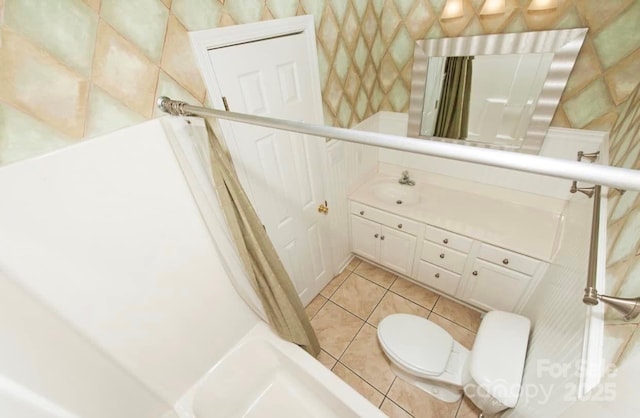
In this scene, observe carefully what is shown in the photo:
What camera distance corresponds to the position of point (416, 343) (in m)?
1.51

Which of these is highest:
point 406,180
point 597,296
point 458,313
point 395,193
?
point 597,296

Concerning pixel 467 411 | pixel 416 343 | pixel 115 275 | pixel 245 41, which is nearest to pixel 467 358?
pixel 416 343

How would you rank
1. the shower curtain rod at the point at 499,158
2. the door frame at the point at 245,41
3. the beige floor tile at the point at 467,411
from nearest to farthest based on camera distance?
the shower curtain rod at the point at 499,158
the door frame at the point at 245,41
the beige floor tile at the point at 467,411

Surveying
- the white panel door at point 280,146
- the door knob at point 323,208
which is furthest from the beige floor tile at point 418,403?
the door knob at point 323,208

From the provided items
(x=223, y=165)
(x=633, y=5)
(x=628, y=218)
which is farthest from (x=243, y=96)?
(x=633, y=5)

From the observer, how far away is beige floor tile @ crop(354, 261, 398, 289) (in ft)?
7.56

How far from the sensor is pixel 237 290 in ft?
5.02

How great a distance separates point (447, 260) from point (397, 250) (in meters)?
0.38

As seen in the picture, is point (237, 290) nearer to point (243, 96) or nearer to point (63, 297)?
point (63, 297)

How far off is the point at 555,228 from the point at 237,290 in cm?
201

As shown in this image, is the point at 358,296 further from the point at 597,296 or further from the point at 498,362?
the point at 597,296

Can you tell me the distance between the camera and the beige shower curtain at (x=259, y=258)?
1.10 m

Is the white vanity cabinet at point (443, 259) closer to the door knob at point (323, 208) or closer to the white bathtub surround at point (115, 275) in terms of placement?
the door knob at point (323, 208)

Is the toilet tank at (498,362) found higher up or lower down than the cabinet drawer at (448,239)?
lower down
